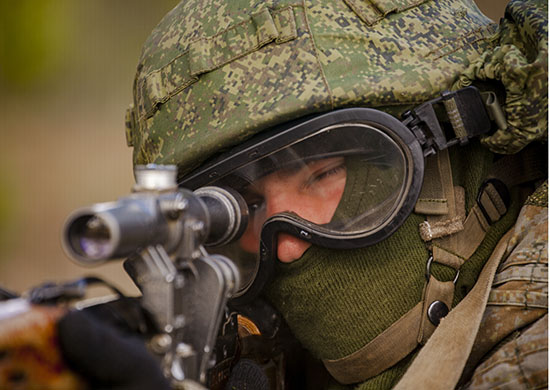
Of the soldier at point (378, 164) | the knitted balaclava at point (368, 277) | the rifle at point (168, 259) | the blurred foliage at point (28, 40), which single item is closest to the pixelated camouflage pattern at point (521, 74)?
the soldier at point (378, 164)

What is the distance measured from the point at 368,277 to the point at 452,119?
14.8 inches

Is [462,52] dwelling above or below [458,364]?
above

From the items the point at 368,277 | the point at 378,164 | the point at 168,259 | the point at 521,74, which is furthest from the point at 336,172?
the point at 168,259

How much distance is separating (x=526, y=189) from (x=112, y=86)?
84.2 inches

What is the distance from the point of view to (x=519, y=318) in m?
1.20

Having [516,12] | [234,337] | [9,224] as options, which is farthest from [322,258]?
[9,224]

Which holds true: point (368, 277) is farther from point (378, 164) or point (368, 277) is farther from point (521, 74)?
point (521, 74)

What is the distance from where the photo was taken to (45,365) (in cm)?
70

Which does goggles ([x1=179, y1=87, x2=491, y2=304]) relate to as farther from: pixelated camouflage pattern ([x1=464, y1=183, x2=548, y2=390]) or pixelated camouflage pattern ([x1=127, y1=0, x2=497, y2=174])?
pixelated camouflage pattern ([x1=464, y1=183, x2=548, y2=390])

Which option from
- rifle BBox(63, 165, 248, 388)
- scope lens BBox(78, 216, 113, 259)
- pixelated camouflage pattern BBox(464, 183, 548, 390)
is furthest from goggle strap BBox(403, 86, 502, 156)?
scope lens BBox(78, 216, 113, 259)

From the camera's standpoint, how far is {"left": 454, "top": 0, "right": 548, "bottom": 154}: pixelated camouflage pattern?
3.90ft

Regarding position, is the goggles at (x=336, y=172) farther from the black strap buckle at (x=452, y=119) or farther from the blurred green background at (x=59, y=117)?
the blurred green background at (x=59, y=117)

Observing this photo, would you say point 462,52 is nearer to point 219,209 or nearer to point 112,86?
point 219,209

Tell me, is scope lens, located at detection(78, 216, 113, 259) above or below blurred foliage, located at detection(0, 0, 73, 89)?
below
